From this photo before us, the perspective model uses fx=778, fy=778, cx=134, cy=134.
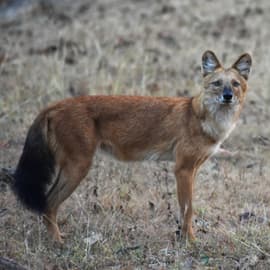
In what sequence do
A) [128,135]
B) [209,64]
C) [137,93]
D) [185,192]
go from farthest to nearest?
[137,93] < [209,64] < [128,135] < [185,192]

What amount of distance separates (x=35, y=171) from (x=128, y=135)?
0.98 m

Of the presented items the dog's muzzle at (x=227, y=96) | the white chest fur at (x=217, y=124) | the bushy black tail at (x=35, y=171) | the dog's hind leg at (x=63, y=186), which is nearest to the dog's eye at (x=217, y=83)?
the dog's muzzle at (x=227, y=96)

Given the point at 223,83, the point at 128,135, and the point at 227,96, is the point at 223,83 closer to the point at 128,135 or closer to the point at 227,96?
the point at 227,96

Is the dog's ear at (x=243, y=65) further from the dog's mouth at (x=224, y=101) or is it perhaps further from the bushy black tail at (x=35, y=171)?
the bushy black tail at (x=35, y=171)

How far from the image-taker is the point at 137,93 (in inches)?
403

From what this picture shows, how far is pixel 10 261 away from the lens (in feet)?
19.0

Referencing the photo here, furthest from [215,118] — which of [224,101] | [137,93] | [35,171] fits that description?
[137,93]

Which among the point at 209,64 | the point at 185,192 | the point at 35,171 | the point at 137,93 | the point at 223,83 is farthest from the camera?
the point at 137,93

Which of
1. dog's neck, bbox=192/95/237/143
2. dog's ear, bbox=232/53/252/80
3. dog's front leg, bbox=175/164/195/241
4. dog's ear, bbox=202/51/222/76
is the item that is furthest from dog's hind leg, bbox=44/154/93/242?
dog's ear, bbox=232/53/252/80

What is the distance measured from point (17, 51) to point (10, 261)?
7337mm

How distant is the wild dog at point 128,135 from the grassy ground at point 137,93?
0.33 m

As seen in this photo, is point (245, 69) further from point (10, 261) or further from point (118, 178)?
point (10, 261)

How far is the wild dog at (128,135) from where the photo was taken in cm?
685

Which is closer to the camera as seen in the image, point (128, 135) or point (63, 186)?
point (63, 186)
